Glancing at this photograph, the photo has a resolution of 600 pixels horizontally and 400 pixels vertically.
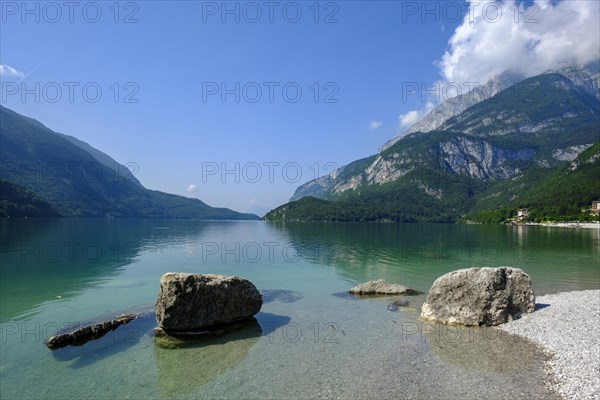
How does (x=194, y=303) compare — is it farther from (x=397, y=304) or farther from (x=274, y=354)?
(x=397, y=304)

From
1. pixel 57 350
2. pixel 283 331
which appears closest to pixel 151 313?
pixel 57 350

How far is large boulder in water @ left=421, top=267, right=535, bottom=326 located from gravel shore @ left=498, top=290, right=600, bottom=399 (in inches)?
33.3

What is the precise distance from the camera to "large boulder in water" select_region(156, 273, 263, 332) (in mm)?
19406

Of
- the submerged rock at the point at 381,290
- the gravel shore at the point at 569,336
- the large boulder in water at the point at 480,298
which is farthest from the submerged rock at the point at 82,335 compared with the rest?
the gravel shore at the point at 569,336

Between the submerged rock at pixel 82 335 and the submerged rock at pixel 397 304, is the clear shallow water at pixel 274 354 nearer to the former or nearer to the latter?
the submerged rock at pixel 82 335

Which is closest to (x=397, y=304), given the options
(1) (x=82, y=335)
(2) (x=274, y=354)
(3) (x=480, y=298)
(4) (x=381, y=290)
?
(4) (x=381, y=290)

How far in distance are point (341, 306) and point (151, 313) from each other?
43.9ft

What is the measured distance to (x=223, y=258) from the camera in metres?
57.3

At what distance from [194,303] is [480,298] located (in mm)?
16995

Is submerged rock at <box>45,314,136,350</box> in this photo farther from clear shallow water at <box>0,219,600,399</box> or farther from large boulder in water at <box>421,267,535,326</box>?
large boulder in water at <box>421,267,535,326</box>

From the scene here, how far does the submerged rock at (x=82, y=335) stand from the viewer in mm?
17781

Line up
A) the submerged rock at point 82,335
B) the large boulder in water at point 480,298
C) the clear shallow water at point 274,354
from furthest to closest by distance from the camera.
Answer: the large boulder in water at point 480,298 < the submerged rock at point 82,335 < the clear shallow water at point 274,354

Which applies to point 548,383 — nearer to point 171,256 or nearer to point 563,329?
point 563,329

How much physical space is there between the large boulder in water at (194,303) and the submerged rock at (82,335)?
10.0 ft
